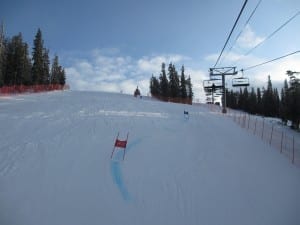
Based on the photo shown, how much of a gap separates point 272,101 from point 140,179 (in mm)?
74613

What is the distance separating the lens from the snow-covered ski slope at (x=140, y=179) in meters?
7.89

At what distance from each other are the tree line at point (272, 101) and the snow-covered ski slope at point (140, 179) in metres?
36.5

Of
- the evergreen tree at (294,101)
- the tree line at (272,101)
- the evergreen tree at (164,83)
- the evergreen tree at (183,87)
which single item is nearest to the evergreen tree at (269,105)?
the tree line at (272,101)

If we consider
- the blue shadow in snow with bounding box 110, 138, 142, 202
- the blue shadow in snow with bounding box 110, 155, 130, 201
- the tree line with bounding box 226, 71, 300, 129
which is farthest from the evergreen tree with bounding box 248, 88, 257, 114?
the blue shadow in snow with bounding box 110, 155, 130, 201

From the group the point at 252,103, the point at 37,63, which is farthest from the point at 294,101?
the point at 37,63

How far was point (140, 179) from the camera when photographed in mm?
9898

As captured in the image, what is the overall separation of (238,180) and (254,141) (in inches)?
276

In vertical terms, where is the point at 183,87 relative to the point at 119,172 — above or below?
above

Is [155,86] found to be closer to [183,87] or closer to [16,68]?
[183,87]

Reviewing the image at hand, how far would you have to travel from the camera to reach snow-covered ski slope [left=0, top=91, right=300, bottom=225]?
311 inches

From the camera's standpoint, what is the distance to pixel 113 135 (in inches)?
593

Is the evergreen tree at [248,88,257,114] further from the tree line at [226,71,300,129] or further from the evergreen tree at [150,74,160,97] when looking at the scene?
the evergreen tree at [150,74,160,97]

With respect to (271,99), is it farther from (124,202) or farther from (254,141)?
(124,202)

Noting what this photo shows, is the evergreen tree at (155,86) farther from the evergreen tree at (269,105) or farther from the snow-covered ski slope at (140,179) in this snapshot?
the snow-covered ski slope at (140,179)
